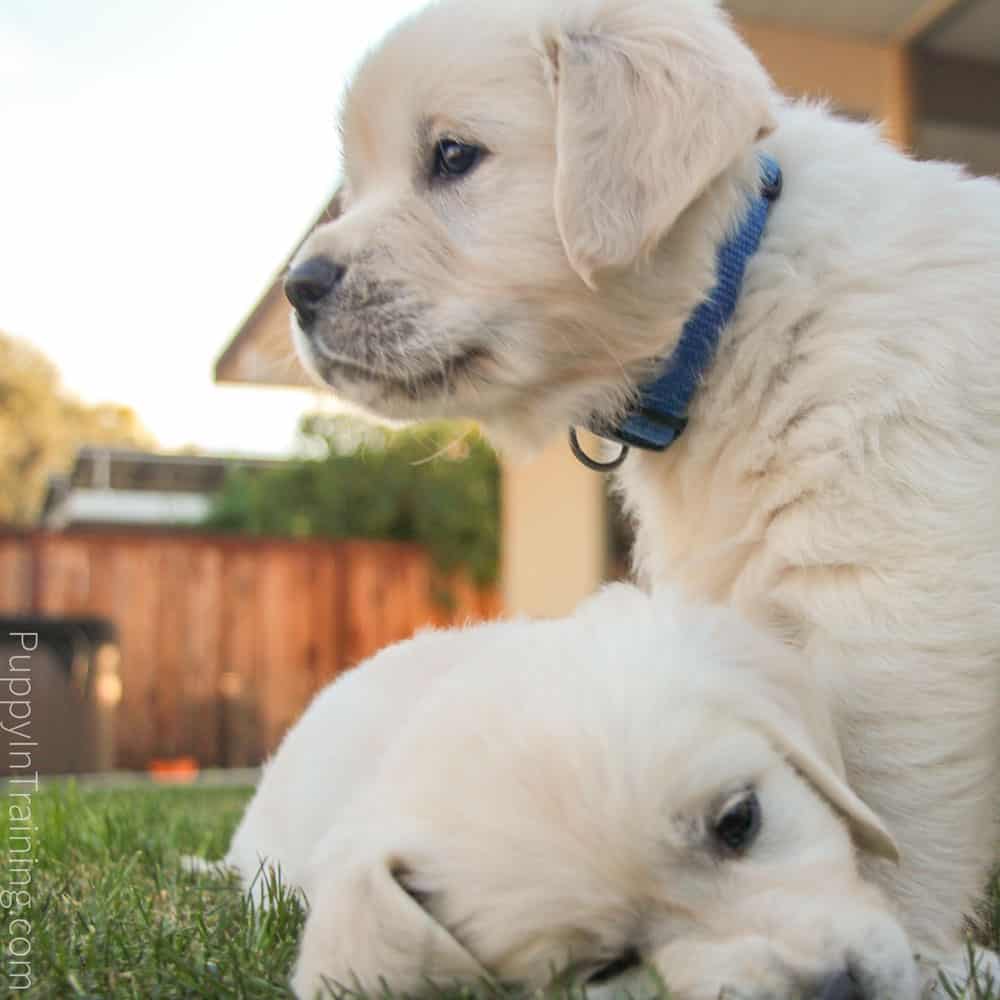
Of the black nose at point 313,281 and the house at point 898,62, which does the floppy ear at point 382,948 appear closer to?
the black nose at point 313,281

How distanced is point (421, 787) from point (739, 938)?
1.92 ft

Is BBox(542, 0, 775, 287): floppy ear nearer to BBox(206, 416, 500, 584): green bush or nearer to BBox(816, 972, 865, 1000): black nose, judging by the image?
BBox(816, 972, 865, 1000): black nose

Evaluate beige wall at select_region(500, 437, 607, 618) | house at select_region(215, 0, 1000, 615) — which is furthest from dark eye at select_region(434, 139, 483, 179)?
beige wall at select_region(500, 437, 607, 618)

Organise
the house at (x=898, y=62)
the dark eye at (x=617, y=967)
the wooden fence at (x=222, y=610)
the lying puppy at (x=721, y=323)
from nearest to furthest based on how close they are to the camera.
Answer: the dark eye at (x=617, y=967) → the lying puppy at (x=721, y=323) → the house at (x=898, y=62) → the wooden fence at (x=222, y=610)

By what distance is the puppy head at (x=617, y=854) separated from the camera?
2.03 m

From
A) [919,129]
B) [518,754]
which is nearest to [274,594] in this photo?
[919,129]

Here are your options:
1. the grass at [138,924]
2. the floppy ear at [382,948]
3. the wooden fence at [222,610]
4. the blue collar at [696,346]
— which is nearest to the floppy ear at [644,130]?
the blue collar at [696,346]

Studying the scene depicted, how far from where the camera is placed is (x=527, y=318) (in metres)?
2.99

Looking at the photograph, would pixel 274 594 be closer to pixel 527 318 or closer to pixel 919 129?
pixel 919 129

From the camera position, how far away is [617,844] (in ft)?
6.68

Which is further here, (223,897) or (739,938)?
(223,897)

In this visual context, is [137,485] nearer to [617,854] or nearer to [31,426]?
[31,426]

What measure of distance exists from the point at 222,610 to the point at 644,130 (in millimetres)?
12722

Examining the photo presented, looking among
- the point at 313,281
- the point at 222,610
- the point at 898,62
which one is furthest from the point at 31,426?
the point at 313,281
